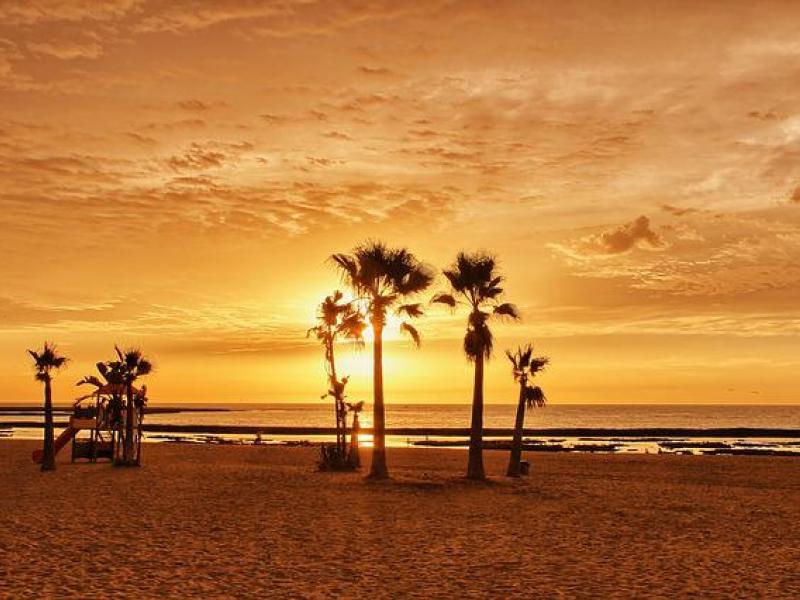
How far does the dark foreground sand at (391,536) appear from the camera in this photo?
1506 centimetres

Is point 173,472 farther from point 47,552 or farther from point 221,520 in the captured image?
point 47,552

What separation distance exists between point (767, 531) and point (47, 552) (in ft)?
57.5

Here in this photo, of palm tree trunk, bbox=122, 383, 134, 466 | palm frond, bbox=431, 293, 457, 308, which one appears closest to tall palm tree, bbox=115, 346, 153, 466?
palm tree trunk, bbox=122, 383, 134, 466

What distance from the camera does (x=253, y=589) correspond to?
14.6 m

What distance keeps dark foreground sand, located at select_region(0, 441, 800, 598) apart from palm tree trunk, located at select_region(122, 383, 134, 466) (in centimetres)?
379

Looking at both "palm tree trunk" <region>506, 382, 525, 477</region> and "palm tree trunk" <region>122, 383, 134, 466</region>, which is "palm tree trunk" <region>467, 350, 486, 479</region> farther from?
"palm tree trunk" <region>122, 383, 134, 466</region>

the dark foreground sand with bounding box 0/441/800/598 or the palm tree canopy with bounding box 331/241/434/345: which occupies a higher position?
the palm tree canopy with bounding box 331/241/434/345

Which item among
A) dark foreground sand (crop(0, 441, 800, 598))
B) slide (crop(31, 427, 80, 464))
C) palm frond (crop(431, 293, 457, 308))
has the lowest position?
dark foreground sand (crop(0, 441, 800, 598))

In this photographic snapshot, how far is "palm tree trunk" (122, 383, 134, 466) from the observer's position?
42.8 metres

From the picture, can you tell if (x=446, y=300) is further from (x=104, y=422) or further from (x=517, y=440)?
(x=104, y=422)

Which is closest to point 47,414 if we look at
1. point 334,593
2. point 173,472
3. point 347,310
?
point 173,472

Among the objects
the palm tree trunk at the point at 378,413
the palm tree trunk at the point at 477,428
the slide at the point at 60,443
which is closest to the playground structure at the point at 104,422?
the slide at the point at 60,443

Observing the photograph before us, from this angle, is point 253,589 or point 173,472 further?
point 173,472

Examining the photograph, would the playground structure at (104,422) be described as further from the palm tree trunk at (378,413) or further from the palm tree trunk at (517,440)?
the palm tree trunk at (517,440)
